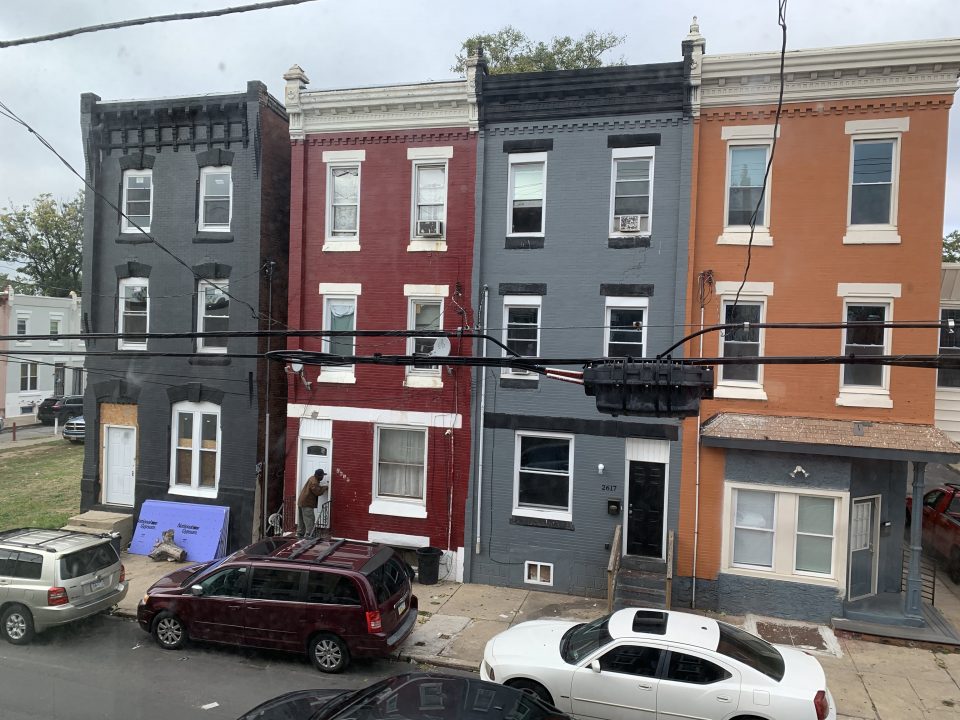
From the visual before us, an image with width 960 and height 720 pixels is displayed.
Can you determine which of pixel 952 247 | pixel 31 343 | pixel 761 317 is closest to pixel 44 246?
pixel 31 343

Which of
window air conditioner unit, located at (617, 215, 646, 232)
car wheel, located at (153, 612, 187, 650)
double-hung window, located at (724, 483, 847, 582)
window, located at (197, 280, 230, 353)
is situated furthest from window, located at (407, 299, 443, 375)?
double-hung window, located at (724, 483, 847, 582)

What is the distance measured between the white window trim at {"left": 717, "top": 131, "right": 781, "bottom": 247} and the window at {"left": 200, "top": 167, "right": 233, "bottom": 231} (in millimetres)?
11235

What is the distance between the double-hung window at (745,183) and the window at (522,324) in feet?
12.8

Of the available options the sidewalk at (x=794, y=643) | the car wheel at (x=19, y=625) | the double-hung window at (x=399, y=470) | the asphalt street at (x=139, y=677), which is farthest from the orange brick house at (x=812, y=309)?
the car wheel at (x=19, y=625)

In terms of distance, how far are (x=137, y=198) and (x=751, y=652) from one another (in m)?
16.7

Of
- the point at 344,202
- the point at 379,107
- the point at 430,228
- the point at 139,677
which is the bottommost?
the point at 139,677

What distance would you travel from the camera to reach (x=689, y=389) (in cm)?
756

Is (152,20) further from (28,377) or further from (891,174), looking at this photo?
(28,377)

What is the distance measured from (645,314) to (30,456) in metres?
25.3

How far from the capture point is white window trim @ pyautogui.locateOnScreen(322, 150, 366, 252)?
50.5ft

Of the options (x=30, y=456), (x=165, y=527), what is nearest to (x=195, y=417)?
(x=165, y=527)

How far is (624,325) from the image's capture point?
13844mm

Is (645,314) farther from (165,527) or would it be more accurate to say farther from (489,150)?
(165,527)

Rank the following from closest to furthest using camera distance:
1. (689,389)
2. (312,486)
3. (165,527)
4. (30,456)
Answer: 1. (689,389)
2. (312,486)
3. (165,527)
4. (30,456)
